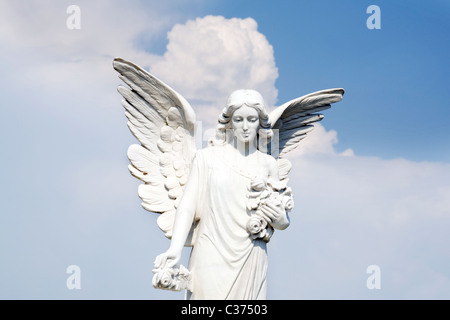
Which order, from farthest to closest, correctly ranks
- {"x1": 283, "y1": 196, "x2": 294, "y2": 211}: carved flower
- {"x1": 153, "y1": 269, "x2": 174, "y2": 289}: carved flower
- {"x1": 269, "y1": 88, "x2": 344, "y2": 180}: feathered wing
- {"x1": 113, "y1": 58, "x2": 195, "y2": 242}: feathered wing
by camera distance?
{"x1": 269, "y1": 88, "x2": 344, "y2": 180}: feathered wing → {"x1": 113, "y1": 58, "x2": 195, "y2": 242}: feathered wing → {"x1": 283, "y1": 196, "x2": 294, "y2": 211}: carved flower → {"x1": 153, "y1": 269, "x2": 174, "y2": 289}: carved flower

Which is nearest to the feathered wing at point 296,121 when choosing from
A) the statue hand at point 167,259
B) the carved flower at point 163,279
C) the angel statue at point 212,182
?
the angel statue at point 212,182

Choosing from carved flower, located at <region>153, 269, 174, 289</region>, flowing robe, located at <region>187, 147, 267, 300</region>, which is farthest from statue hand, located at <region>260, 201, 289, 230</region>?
carved flower, located at <region>153, 269, 174, 289</region>

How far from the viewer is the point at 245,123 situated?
667 cm

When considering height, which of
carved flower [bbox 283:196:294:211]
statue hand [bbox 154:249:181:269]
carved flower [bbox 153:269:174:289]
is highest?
carved flower [bbox 283:196:294:211]

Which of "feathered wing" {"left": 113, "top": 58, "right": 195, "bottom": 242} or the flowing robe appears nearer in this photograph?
the flowing robe

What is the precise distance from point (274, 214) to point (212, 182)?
65 cm

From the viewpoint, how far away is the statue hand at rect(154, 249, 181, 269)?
20.3 feet

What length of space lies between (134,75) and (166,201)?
1273 mm

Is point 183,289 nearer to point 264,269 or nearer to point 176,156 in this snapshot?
point 264,269

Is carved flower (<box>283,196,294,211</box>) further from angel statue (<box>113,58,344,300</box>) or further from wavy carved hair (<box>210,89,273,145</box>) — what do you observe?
wavy carved hair (<box>210,89,273,145</box>)

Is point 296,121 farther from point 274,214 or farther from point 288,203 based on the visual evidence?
point 274,214

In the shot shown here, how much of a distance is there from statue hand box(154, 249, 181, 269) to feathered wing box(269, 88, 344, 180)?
5.13 ft

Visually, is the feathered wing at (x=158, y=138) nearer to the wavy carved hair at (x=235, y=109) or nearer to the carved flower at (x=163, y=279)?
the wavy carved hair at (x=235, y=109)
